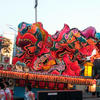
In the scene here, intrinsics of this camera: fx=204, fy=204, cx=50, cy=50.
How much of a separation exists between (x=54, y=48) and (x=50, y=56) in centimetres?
105

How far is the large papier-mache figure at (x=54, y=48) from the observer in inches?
725

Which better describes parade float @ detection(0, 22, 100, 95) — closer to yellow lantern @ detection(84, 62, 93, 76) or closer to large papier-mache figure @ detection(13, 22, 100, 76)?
large papier-mache figure @ detection(13, 22, 100, 76)

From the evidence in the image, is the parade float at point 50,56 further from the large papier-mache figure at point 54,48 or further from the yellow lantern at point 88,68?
the yellow lantern at point 88,68

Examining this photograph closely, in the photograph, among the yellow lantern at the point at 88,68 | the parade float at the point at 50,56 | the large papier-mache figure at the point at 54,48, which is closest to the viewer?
the parade float at the point at 50,56

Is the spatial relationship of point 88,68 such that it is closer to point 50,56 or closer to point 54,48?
point 54,48

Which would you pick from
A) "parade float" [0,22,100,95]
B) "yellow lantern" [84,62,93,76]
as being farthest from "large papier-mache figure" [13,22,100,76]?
"yellow lantern" [84,62,93,76]

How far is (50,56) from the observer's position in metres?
19.6

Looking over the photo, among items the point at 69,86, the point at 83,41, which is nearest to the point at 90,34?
the point at 83,41

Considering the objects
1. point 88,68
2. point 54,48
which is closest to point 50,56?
point 54,48

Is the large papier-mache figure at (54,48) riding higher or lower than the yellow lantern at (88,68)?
higher

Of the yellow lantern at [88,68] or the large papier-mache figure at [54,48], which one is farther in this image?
the yellow lantern at [88,68]

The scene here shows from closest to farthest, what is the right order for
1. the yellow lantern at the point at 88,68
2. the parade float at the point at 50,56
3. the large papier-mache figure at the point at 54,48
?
the parade float at the point at 50,56 < the large papier-mache figure at the point at 54,48 < the yellow lantern at the point at 88,68

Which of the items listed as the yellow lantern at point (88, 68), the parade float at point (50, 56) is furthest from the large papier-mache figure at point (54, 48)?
the yellow lantern at point (88, 68)

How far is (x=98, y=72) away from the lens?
37125 mm
